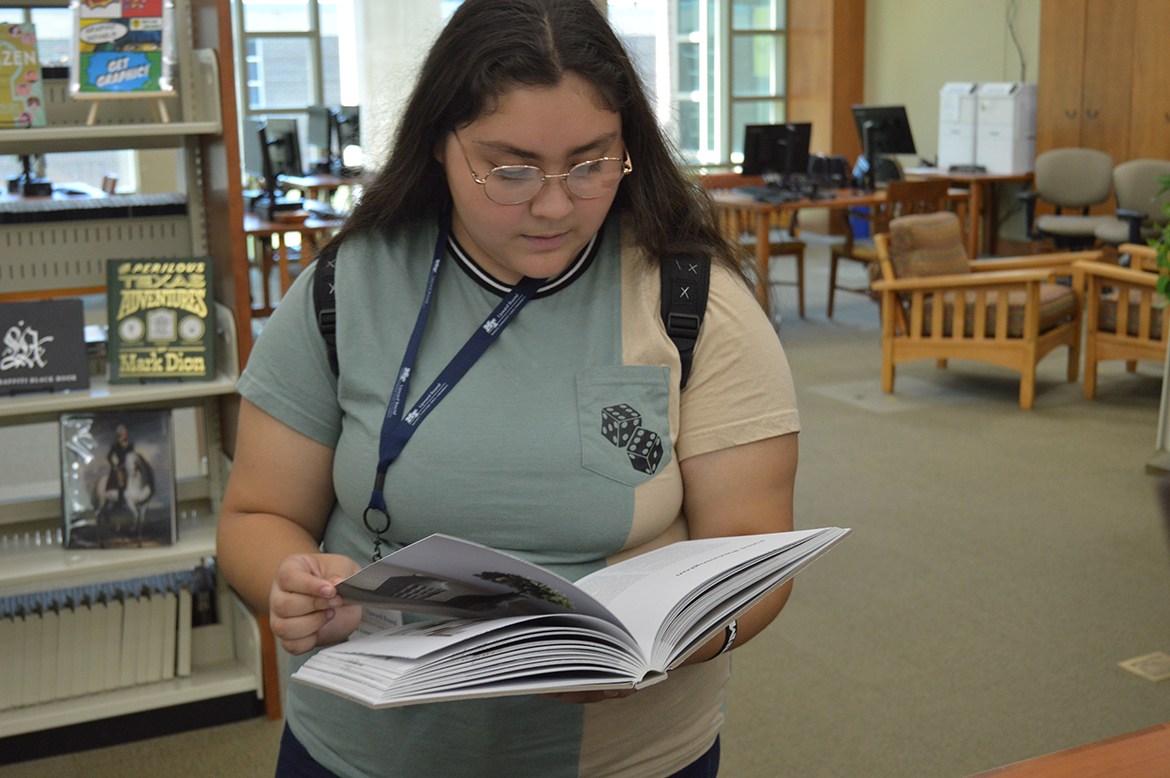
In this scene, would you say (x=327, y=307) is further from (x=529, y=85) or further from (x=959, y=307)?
(x=959, y=307)

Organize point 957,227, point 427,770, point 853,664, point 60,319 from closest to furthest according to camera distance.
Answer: point 427,770 < point 60,319 < point 853,664 < point 957,227

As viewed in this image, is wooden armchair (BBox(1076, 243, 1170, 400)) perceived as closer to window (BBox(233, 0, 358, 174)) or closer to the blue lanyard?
the blue lanyard

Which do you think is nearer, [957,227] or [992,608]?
[992,608]

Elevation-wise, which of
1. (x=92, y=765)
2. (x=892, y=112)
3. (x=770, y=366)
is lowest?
(x=92, y=765)

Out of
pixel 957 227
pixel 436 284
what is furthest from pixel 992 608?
pixel 957 227

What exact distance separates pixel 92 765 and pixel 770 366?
2031mm

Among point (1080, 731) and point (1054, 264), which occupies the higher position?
point (1054, 264)

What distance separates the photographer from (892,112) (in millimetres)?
8469

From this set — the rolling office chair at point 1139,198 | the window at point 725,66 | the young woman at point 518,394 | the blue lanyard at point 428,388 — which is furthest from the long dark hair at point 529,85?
the window at point 725,66

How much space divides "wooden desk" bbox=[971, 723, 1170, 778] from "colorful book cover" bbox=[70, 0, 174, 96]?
83.8 inches

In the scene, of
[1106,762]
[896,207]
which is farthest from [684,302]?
[896,207]

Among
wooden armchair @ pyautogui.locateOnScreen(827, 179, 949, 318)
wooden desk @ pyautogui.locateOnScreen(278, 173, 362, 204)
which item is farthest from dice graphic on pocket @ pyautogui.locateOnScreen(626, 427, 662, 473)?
wooden desk @ pyautogui.locateOnScreen(278, 173, 362, 204)

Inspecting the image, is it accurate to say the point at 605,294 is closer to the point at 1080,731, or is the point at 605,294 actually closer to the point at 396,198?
the point at 396,198

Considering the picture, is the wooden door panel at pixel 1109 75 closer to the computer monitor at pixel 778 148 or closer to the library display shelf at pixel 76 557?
the computer monitor at pixel 778 148
